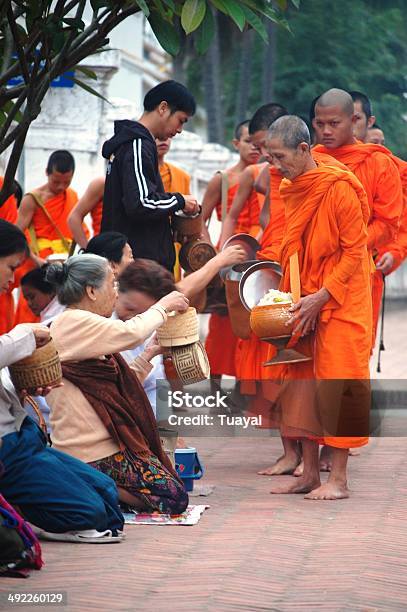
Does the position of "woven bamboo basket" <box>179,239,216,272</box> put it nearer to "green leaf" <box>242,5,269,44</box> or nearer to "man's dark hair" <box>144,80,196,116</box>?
"man's dark hair" <box>144,80,196,116</box>

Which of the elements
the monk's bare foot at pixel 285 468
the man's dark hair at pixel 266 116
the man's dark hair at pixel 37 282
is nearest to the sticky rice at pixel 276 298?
the monk's bare foot at pixel 285 468

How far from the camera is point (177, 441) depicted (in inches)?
→ 301

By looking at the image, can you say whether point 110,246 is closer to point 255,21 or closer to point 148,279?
point 148,279

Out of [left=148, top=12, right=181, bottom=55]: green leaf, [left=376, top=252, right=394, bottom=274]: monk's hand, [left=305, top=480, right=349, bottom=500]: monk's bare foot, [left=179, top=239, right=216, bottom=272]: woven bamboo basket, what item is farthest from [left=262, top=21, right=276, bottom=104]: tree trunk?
[left=148, top=12, right=181, bottom=55]: green leaf

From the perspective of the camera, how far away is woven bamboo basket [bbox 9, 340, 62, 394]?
572 cm

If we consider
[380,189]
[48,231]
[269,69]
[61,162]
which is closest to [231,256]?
[380,189]

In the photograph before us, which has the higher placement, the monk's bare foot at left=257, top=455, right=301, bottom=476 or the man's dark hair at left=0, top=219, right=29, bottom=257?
the man's dark hair at left=0, top=219, right=29, bottom=257

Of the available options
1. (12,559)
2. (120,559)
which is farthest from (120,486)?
(12,559)

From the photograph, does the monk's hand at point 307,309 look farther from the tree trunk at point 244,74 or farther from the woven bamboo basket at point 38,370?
the tree trunk at point 244,74

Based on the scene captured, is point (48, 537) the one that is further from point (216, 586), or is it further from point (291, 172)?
point (291, 172)

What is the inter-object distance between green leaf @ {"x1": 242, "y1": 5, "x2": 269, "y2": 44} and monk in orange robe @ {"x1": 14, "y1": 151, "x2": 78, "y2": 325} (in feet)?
20.9

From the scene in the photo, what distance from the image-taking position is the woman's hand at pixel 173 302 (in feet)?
22.1

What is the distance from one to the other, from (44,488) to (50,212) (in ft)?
19.0

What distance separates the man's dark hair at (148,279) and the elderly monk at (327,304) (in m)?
0.66
